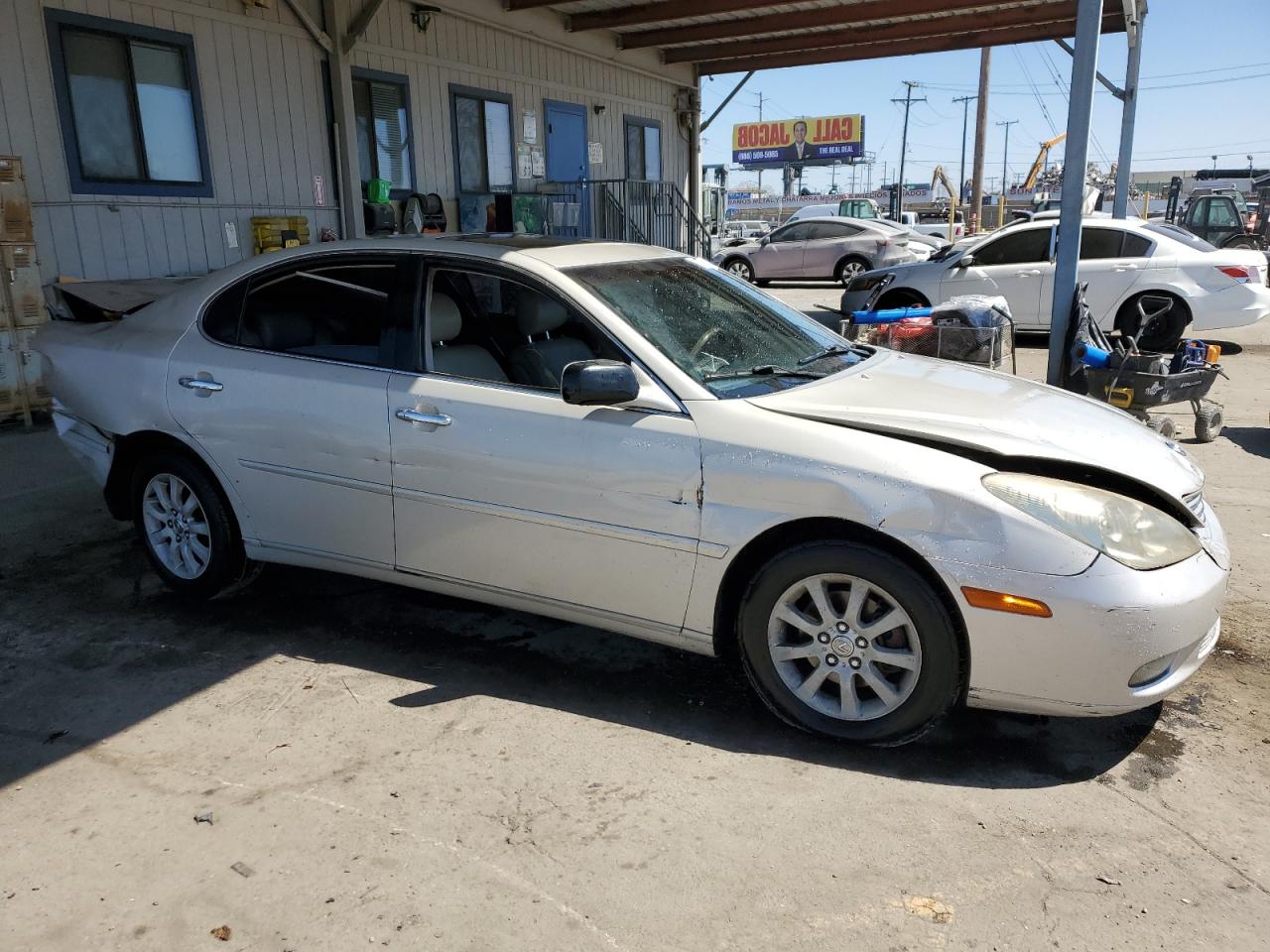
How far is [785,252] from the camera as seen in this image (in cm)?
2130

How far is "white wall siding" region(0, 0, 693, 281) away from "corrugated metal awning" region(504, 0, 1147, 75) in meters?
0.94

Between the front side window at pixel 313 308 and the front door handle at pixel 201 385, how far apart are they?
20 centimetres

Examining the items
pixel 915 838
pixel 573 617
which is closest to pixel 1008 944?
pixel 915 838

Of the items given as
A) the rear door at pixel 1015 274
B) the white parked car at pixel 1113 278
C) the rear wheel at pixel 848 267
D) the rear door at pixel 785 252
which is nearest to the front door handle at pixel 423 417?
the white parked car at pixel 1113 278

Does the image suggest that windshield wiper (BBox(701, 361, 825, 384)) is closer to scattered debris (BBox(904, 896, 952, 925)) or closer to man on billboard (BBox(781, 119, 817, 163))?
scattered debris (BBox(904, 896, 952, 925))

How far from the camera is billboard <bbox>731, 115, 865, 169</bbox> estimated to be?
254 ft

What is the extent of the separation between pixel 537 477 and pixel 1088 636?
1836 millimetres

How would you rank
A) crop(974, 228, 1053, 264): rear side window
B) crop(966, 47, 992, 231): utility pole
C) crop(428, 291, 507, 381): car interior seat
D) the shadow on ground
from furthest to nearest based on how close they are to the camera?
crop(966, 47, 992, 231): utility pole → crop(974, 228, 1053, 264): rear side window → crop(428, 291, 507, 381): car interior seat → the shadow on ground

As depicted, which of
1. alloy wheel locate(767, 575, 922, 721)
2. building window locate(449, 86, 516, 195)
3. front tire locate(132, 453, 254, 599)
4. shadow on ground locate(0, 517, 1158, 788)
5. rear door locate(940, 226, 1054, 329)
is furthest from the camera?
building window locate(449, 86, 516, 195)

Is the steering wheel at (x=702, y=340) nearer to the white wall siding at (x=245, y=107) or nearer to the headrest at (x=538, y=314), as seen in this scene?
the headrest at (x=538, y=314)

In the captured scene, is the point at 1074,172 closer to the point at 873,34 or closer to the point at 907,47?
the point at 873,34

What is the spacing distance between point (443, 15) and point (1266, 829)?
11682 millimetres

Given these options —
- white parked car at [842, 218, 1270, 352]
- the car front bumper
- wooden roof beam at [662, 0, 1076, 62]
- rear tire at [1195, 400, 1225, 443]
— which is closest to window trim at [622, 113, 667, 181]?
wooden roof beam at [662, 0, 1076, 62]

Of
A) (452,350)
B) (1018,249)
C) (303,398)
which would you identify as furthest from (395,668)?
(1018,249)
